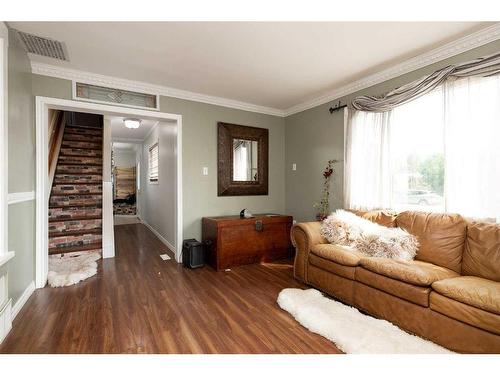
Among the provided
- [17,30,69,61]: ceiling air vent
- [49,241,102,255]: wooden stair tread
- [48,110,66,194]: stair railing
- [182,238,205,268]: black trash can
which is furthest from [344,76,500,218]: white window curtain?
[48,110,66,194]: stair railing

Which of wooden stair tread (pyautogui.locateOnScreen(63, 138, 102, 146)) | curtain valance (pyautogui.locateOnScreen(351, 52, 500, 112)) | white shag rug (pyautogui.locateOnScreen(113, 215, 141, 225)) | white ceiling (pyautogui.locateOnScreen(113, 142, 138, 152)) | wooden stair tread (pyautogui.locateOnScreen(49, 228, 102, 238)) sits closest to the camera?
curtain valance (pyautogui.locateOnScreen(351, 52, 500, 112))

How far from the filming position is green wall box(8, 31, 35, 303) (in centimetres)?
206

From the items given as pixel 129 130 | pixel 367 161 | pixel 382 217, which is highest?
pixel 129 130

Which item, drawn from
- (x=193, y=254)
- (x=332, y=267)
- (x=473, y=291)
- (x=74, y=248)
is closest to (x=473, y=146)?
(x=473, y=291)

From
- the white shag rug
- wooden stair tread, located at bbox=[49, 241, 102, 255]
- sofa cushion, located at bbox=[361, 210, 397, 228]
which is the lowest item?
the white shag rug

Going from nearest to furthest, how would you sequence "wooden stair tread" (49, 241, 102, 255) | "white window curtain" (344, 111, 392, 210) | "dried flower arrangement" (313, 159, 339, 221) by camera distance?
"white window curtain" (344, 111, 392, 210) < "dried flower arrangement" (313, 159, 339, 221) < "wooden stair tread" (49, 241, 102, 255)

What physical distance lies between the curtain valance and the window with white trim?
4.28 m

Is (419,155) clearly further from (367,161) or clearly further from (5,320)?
(5,320)

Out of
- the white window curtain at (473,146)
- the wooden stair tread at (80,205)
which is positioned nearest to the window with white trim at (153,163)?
the wooden stair tread at (80,205)

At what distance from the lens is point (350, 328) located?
1.84 meters

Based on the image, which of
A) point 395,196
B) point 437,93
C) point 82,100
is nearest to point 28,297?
point 82,100

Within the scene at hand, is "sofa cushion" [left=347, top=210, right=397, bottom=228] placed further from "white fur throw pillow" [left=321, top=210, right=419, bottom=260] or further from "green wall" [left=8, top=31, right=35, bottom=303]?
"green wall" [left=8, top=31, right=35, bottom=303]

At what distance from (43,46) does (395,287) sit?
3.84 m

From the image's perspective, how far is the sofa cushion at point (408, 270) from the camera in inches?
69.9
